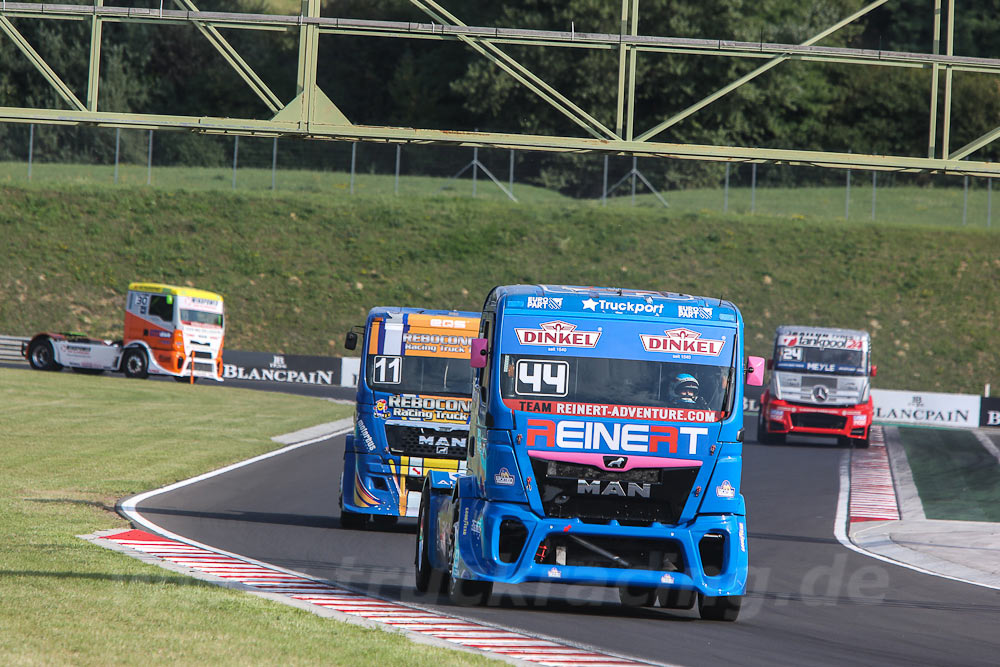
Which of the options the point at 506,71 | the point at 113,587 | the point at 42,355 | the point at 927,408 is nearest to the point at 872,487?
A: the point at 506,71

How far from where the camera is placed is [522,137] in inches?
631

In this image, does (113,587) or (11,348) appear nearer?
(113,587)

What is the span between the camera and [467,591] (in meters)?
10.7

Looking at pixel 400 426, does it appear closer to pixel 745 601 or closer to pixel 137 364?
pixel 745 601

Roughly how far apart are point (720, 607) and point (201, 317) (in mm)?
35885

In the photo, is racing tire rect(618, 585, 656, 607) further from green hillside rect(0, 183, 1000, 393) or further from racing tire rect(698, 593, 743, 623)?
green hillside rect(0, 183, 1000, 393)

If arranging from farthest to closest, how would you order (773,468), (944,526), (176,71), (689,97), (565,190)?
(176,71) → (689,97) → (565,190) → (773,468) → (944,526)

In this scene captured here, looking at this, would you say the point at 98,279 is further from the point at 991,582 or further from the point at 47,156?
the point at 991,582

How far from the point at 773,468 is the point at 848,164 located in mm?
12501

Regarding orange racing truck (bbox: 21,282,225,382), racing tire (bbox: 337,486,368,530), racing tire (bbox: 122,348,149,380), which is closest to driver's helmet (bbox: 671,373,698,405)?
racing tire (bbox: 337,486,368,530)

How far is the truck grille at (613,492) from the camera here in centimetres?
1005

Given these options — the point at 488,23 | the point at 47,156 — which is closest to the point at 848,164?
the point at 47,156

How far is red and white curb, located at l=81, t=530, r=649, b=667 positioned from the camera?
8.95 metres

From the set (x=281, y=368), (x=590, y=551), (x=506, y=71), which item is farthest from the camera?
(x=281, y=368)
